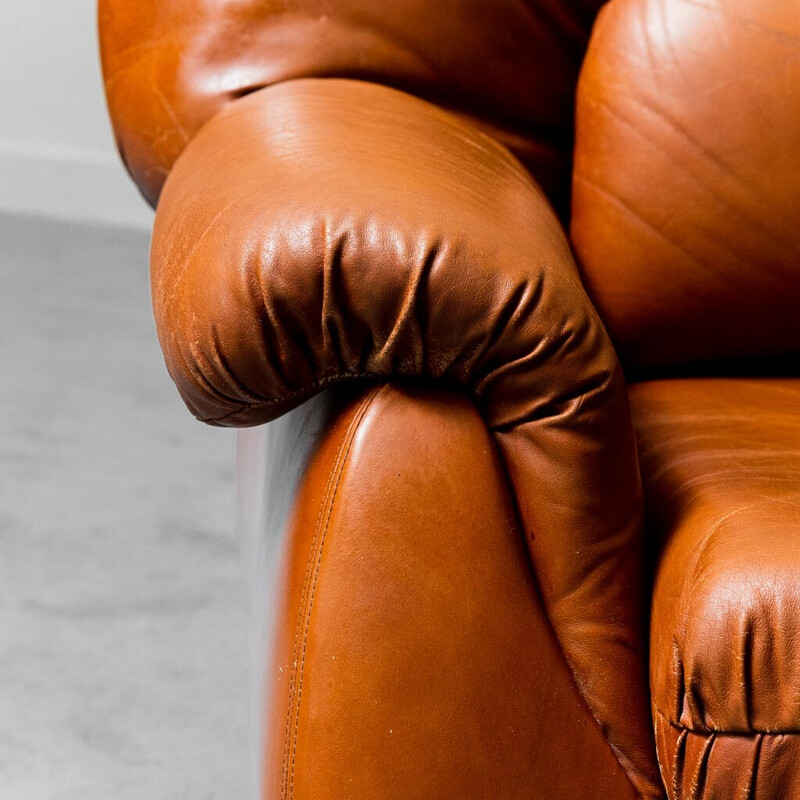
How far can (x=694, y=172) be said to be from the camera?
957mm

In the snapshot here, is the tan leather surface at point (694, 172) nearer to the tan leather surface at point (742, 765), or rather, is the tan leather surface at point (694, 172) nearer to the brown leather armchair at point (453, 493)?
the brown leather armchair at point (453, 493)

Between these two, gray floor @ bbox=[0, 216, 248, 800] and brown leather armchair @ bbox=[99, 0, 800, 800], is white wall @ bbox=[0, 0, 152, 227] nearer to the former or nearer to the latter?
gray floor @ bbox=[0, 216, 248, 800]

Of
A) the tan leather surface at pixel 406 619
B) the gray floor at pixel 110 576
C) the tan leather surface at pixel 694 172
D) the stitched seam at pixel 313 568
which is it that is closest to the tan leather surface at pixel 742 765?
the tan leather surface at pixel 406 619

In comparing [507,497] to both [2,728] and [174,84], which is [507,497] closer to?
[174,84]

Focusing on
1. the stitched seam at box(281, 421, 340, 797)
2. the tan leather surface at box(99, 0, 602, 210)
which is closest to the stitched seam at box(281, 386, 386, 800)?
the stitched seam at box(281, 421, 340, 797)

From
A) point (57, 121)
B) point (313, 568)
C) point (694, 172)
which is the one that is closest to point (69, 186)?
point (57, 121)

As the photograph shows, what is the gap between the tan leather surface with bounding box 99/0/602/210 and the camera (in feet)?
2.98

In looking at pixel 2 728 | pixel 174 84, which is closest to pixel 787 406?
pixel 174 84

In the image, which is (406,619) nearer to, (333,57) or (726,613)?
(726,613)

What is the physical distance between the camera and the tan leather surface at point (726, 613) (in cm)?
63

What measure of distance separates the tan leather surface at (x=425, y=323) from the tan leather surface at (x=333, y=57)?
164 mm

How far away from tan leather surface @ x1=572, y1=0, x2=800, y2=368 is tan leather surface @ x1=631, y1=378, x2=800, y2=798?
0.76ft

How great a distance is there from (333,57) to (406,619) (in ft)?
1.66

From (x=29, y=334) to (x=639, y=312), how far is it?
1.39 metres
